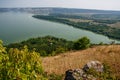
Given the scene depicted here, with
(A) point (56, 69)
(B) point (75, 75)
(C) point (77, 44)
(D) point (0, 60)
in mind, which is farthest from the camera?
(C) point (77, 44)

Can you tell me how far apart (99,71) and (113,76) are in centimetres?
91

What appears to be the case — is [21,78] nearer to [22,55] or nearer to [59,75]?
[22,55]

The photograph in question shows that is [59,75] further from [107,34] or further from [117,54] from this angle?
[107,34]

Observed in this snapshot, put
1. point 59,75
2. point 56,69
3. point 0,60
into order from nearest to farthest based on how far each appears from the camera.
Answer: point 0,60
point 59,75
point 56,69

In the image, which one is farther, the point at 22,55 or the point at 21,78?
the point at 22,55

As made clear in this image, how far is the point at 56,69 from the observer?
727 inches

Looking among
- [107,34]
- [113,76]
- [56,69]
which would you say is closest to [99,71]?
[113,76]

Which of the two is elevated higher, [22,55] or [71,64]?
[22,55]

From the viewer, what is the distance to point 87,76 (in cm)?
1316

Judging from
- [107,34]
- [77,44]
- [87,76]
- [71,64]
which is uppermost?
[87,76]

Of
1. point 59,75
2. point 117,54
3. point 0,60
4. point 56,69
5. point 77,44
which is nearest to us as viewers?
point 0,60

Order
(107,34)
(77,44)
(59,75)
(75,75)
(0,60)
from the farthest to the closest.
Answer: (107,34), (77,44), (59,75), (75,75), (0,60)

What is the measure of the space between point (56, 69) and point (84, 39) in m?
21.3

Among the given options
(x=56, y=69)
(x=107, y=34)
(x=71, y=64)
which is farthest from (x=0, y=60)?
(x=107, y=34)
